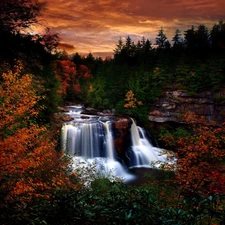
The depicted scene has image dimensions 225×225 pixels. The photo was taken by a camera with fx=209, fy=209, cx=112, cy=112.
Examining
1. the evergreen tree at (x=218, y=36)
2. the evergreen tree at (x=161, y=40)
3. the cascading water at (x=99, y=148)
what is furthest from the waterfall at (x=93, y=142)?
the evergreen tree at (x=161, y=40)

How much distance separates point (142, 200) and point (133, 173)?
18380 millimetres

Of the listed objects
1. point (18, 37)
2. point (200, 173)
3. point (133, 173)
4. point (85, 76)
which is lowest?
point (133, 173)

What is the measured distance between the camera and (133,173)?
20.9 m

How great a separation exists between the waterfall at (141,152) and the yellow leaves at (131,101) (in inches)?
159

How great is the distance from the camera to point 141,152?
24.8 meters

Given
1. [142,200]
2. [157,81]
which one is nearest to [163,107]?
[157,81]

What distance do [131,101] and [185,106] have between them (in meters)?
7.81

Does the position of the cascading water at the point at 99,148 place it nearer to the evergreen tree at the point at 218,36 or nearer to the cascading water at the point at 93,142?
the cascading water at the point at 93,142

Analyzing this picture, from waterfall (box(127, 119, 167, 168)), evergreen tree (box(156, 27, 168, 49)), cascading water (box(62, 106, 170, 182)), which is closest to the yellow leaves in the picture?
waterfall (box(127, 119, 167, 168))

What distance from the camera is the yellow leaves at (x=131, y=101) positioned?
3084 cm

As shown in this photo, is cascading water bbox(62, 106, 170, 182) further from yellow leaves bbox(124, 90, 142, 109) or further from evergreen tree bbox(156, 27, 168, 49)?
evergreen tree bbox(156, 27, 168, 49)

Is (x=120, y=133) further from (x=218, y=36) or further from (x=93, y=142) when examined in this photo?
(x=218, y=36)

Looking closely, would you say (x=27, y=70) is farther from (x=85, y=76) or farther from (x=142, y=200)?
(x=85, y=76)

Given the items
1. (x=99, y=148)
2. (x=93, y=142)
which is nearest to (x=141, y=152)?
(x=99, y=148)
